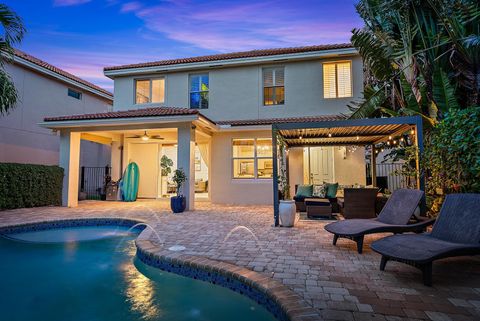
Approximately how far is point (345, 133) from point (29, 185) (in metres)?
13.1

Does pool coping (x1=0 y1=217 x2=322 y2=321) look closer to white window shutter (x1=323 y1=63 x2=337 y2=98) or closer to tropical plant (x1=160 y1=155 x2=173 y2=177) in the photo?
tropical plant (x1=160 y1=155 x2=173 y2=177)

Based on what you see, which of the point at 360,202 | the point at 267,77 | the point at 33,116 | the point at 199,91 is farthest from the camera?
the point at 33,116

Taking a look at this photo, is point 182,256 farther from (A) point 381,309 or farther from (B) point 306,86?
(B) point 306,86

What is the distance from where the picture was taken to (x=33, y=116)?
15.3 metres

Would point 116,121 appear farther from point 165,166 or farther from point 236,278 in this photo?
point 236,278

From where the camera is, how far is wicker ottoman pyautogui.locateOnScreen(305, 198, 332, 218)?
908 centimetres

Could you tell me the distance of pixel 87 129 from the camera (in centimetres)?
1248

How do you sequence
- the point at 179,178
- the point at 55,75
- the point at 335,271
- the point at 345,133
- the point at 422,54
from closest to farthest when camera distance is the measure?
the point at 335,271, the point at 422,54, the point at 345,133, the point at 179,178, the point at 55,75

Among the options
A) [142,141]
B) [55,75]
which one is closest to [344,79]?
[142,141]

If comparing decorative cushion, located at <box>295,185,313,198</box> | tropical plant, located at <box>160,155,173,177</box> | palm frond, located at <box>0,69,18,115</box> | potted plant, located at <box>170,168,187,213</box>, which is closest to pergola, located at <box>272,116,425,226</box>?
decorative cushion, located at <box>295,185,313,198</box>

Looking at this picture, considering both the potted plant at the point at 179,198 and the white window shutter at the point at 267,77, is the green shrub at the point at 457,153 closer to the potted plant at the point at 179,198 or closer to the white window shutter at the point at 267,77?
the potted plant at the point at 179,198

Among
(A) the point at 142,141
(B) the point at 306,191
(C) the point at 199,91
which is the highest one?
(C) the point at 199,91

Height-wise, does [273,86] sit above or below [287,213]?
above

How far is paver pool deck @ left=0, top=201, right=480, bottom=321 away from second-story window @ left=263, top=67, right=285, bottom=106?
26.4 ft
